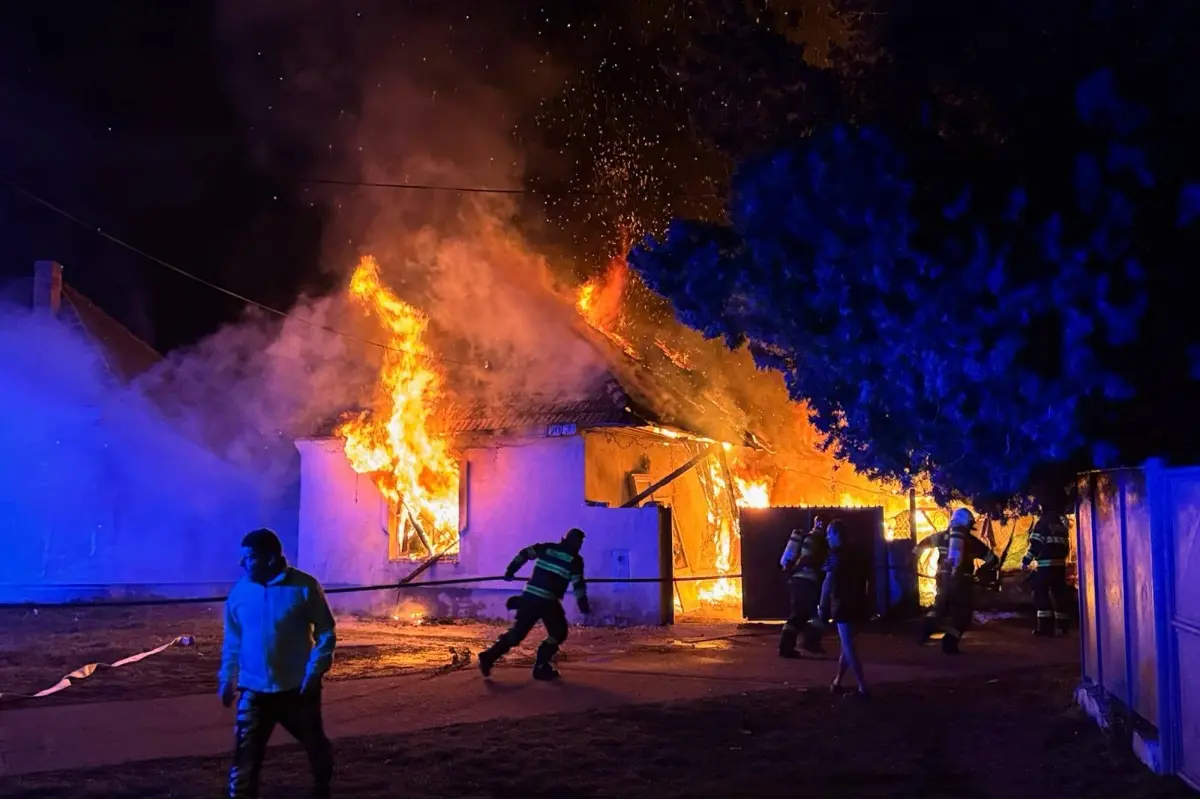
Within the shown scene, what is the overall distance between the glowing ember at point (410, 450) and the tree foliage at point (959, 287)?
412 inches

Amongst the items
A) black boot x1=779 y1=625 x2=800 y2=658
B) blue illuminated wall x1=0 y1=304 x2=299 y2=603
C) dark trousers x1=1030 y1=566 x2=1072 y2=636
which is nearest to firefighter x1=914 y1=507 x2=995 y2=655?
dark trousers x1=1030 y1=566 x2=1072 y2=636

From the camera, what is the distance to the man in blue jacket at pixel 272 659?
17.1 ft

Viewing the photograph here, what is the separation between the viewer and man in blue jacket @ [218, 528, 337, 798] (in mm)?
5219

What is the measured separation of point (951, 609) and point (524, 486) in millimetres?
6980

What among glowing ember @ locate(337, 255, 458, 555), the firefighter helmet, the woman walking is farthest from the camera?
glowing ember @ locate(337, 255, 458, 555)

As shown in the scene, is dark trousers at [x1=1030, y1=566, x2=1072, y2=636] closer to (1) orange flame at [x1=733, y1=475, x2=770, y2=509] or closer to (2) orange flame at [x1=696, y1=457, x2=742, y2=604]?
(2) orange flame at [x1=696, y1=457, x2=742, y2=604]

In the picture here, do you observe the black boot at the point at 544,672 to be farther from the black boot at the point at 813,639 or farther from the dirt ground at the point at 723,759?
the black boot at the point at 813,639

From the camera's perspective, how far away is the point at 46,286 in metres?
22.8

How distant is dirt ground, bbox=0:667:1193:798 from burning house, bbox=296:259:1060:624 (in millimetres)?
7202

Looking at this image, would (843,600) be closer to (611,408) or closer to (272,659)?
(272,659)

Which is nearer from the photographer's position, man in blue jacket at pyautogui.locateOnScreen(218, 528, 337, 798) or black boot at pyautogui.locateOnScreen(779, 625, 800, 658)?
man in blue jacket at pyautogui.locateOnScreen(218, 528, 337, 798)

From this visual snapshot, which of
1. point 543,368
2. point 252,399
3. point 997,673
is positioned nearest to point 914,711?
point 997,673

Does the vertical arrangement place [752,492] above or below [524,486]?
below

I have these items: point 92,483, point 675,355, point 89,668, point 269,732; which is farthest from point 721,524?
point 269,732
